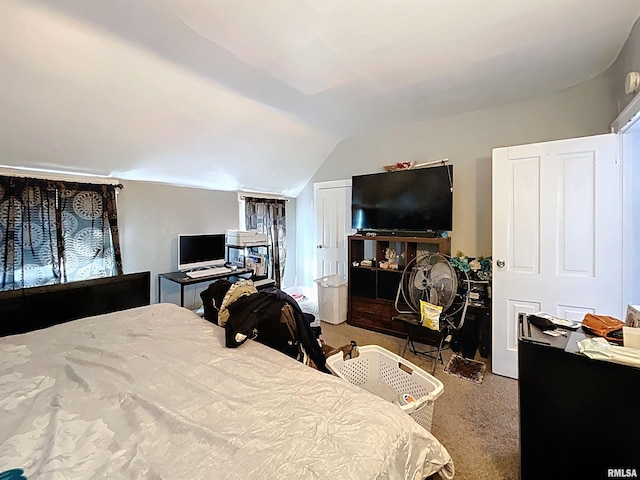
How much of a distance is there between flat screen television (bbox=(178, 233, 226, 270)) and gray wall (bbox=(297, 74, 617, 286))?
2.27 m

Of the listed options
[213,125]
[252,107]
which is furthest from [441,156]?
[213,125]

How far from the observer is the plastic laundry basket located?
12.6ft

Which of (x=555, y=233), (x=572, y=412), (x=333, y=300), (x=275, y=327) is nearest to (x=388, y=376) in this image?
(x=275, y=327)

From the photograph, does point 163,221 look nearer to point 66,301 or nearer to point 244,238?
point 244,238

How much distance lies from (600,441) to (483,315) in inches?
71.7

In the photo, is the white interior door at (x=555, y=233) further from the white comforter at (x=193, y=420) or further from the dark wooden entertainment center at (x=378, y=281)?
the white comforter at (x=193, y=420)

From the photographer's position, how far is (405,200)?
135 inches

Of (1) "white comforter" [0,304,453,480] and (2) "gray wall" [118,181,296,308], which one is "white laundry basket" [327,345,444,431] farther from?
(2) "gray wall" [118,181,296,308]

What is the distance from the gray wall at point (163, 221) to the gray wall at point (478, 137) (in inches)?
86.1

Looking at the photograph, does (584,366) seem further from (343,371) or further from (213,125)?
(213,125)

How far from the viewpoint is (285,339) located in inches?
65.9
